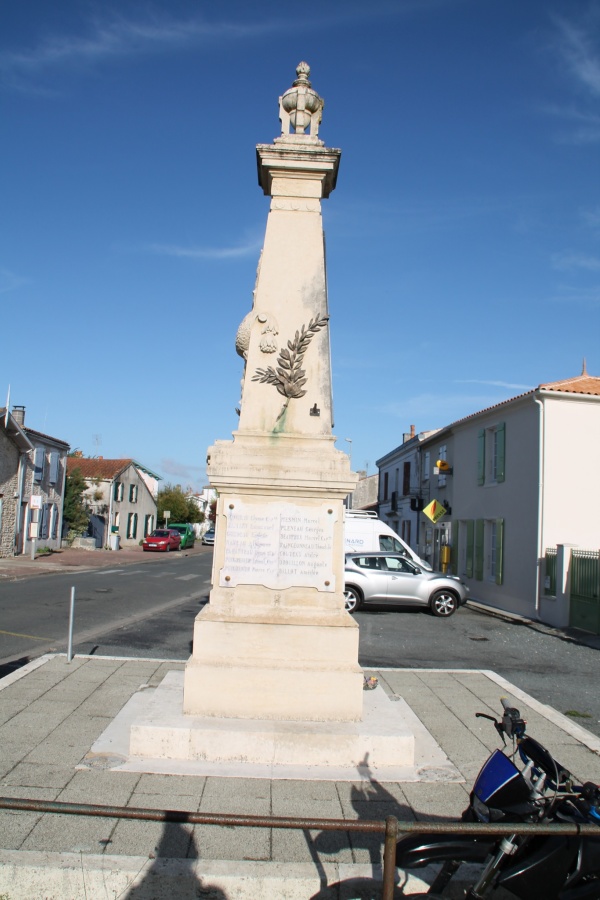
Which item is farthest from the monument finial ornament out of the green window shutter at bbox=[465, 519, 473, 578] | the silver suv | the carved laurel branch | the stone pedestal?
the green window shutter at bbox=[465, 519, 473, 578]

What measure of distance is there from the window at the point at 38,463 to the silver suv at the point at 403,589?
19.3 meters

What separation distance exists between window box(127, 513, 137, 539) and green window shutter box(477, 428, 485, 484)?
31795mm

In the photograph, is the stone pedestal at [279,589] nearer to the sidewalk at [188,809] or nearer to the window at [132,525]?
the sidewalk at [188,809]

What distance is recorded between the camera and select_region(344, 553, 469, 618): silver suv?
17031 millimetres

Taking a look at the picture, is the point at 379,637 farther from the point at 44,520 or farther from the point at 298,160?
the point at 44,520

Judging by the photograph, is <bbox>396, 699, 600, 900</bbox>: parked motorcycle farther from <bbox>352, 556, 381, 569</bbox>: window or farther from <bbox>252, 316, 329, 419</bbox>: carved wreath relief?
<bbox>352, 556, 381, 569</bbox>: window

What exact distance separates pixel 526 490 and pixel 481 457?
12.0 feet

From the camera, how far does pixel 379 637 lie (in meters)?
13.2

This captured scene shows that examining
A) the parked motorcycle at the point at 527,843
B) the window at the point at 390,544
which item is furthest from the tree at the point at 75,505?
the parked motorcycle at the point at 527,843

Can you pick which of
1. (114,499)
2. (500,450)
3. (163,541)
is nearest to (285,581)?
(500,450)

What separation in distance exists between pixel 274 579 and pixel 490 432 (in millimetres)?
17514

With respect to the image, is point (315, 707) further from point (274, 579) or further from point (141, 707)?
point (141, 707)

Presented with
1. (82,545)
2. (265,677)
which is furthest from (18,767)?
(82,545)

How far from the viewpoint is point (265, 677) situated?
5223mm
